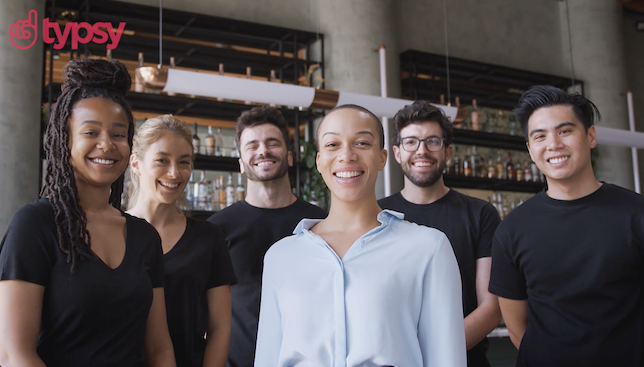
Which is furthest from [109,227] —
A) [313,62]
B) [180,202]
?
[313,62]

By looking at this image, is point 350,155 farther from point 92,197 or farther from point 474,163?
point 474,163

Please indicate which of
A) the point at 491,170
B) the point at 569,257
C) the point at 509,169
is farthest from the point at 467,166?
the point at 569,257

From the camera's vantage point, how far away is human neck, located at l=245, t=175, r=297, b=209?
2.44 metres

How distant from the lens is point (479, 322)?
214cm

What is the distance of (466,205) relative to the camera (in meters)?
2.36

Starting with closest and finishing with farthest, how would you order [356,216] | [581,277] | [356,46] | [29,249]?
[29,249] → [356,216] → [581,277] → [356,46]

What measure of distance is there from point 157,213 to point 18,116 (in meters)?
3.09

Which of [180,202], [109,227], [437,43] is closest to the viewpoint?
[109,227]

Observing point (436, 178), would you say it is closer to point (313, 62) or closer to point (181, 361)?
point (181, 361)

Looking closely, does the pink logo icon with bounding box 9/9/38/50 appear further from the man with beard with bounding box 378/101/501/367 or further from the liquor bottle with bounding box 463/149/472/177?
the liquor bottle with bounding box 463/149/472/177

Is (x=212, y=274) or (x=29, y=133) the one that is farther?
(x=29, y=133)

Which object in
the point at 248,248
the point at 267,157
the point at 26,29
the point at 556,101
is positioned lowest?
the point at 248,248

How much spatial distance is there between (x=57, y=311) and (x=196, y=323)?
2.07 ft

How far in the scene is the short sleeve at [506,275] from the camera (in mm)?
2012
